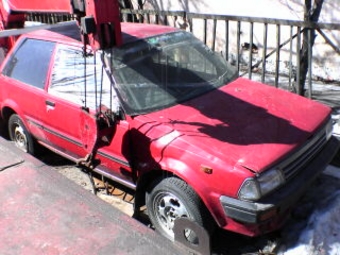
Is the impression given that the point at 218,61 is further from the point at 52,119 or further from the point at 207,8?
the point at 207,8

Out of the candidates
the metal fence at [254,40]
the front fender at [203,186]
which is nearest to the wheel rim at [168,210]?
the front fender at [203,186]

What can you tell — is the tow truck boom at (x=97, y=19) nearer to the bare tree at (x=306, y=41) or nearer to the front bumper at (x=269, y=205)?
the front bumper at (x=269, y=205)

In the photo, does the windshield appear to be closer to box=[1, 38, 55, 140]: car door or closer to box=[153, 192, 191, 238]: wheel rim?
box=[153, 192, 191, 238]: wheel rim

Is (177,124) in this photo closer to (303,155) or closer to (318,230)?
(303,155)

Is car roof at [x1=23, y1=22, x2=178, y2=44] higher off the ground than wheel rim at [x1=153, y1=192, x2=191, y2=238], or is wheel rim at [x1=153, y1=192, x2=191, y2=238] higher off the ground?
car roof at [x1=23, y1=22, x2=178, y2=44]

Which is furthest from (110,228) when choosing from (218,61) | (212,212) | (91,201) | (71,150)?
(218,61)

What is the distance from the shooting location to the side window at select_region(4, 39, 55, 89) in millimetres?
4734

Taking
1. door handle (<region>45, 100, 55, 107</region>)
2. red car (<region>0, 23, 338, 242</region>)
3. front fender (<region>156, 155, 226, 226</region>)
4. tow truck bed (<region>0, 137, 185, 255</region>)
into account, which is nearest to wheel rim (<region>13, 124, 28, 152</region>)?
red car (<region>0, 23, 338, 242</region>)

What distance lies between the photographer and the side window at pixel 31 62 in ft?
15.5

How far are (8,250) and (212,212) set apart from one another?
153 centimetres

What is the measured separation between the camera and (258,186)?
3.17m

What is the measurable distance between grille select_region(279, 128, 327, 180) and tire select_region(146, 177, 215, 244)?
0.73 meters

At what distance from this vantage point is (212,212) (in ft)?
11.1

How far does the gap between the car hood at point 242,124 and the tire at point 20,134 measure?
2199mm
